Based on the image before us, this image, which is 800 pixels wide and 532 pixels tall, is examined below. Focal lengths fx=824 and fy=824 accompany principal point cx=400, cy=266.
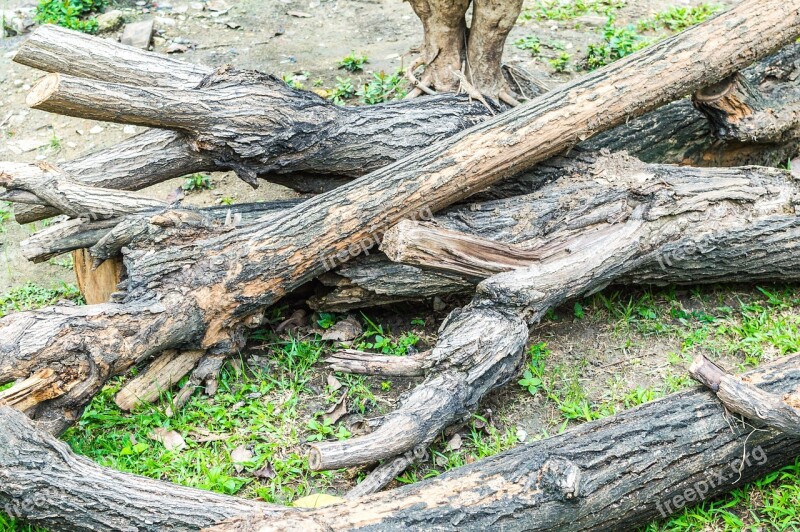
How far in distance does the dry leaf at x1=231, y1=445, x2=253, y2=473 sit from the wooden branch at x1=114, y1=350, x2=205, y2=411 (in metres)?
0.55

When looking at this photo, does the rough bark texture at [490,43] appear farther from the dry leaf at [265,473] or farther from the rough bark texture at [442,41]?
the dry leaf at [265,473]

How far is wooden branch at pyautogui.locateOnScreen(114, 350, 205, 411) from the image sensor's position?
403cm

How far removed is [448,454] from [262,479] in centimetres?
85

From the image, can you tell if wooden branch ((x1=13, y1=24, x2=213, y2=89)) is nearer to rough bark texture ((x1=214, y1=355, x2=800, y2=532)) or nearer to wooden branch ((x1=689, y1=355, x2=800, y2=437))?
rough bark texture ((x1=214, y1=355, x2=800, y2=532))

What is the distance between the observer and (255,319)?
4234 millimetres

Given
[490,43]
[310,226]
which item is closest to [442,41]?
[490,43]

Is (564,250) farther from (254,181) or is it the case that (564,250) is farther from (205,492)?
(205,492)

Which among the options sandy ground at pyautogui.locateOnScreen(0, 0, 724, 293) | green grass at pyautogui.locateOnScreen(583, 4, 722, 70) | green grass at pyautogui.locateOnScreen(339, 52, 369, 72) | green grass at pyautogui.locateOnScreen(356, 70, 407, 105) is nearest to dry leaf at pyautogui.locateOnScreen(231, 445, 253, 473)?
sandy ground at pyautogui.locateOnScreen(0, 0, 724, 293)

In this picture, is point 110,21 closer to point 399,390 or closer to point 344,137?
point 344,137

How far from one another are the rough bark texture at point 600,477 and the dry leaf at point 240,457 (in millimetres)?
629

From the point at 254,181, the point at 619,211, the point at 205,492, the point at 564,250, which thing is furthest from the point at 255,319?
the point at 619,211

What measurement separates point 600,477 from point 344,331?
169 centimetres

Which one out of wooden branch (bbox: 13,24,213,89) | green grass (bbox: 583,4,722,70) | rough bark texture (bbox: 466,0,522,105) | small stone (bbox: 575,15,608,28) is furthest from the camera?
small stone (bbox: 575,15,608,28)

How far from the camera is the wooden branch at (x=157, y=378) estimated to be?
4.03 meters
